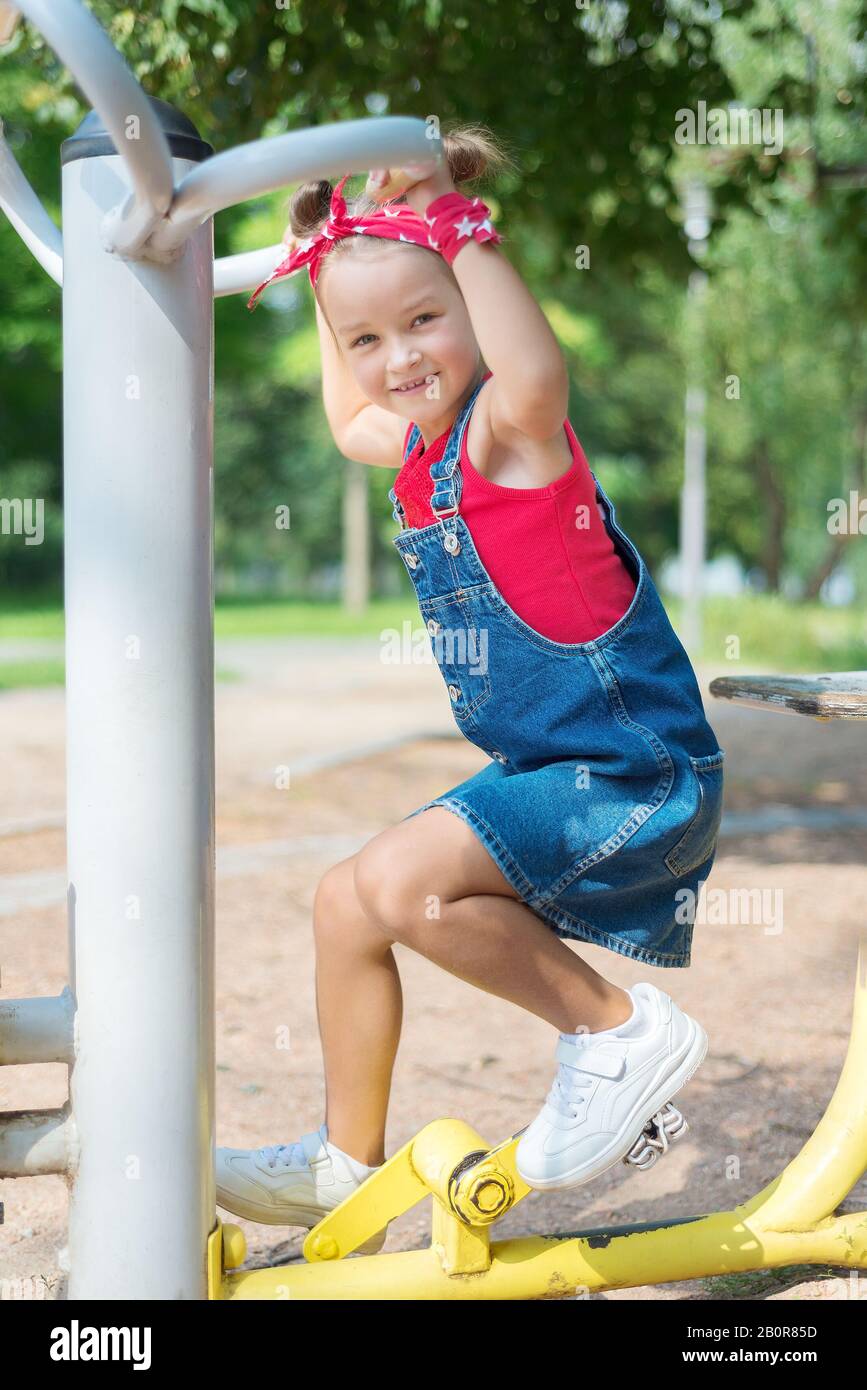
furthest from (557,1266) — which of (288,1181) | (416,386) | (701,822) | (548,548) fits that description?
(416,386)

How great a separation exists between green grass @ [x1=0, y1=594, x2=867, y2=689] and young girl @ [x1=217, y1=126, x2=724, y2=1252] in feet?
22.5

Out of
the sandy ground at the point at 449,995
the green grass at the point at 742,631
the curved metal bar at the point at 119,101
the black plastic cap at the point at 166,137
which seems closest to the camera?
the curved metal bar at the point at 119,101

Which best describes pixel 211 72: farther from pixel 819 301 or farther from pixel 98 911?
pixel 819 301

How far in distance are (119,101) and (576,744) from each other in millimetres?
836

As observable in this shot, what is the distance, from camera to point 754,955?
3.92 m

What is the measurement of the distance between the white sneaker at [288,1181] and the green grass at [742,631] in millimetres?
6872

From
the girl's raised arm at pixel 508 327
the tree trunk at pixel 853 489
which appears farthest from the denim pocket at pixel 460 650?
the tree trunk at pixel 853 489

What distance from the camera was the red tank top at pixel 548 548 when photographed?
1635 millimetres

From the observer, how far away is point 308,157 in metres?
1.30

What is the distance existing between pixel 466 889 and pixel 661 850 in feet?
0.79

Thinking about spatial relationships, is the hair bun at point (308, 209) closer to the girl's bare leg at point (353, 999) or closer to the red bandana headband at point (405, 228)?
the red bandana headband at point (405, 228)

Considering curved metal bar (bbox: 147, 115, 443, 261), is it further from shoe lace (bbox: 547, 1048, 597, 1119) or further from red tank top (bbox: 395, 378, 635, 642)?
shoe lace (bbox: 547, 1048, 597, 1119)

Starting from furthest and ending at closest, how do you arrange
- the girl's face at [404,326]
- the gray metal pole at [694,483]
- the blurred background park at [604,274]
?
the gray metal pole at [694,483]
the blurred background park at [604,274]
the girl's face at [404,326]

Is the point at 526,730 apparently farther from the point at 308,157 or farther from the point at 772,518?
the point at 772,518
